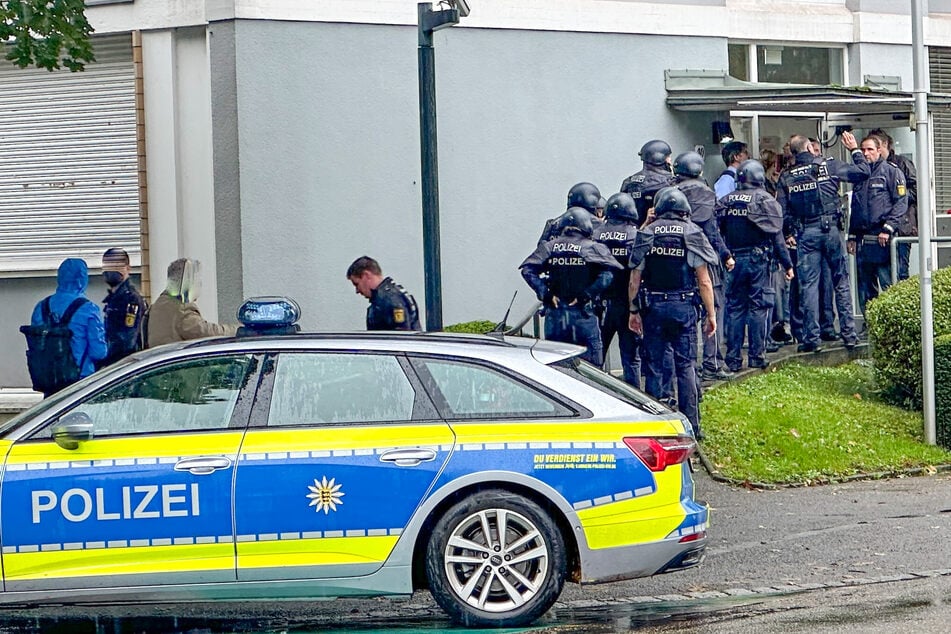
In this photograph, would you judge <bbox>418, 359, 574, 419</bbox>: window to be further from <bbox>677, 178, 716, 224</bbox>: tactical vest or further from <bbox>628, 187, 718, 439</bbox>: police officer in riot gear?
<bbox>677, 178, 716, 224</bbox>: tactical vest

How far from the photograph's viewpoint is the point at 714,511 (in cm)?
991

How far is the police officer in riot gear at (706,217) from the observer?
1251cm

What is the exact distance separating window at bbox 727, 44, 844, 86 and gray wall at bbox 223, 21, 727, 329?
3.73ft

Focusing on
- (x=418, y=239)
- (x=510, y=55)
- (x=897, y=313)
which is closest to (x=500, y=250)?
(x=418, y=239)

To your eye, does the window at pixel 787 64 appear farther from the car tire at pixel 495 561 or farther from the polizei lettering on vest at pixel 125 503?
the polizei lettering on vest at pixel 125 503

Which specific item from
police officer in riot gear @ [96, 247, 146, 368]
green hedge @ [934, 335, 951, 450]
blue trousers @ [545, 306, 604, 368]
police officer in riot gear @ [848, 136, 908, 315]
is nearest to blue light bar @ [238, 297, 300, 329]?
police officer in riot gear @ [96, 247, 146, 368]

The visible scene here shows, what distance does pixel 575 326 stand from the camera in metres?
11.4

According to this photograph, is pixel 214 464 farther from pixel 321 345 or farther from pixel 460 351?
pixel 460 351

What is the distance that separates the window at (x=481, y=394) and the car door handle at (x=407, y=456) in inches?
9.0

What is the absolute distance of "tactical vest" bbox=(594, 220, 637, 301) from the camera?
11.6 m

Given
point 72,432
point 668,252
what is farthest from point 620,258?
point 72,432

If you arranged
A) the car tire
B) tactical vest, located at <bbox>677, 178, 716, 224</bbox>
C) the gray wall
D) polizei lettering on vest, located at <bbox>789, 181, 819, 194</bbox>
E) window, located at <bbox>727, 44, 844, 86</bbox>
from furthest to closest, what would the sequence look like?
window, located at <bbox>727, 44, 844, 86</bbox> < polizei lettering on vest, located at <bbox>789, 181, 819, 194</bbox> < the gray wall < tactical vest, located at <bbox>677, 178, 716, 224</bbox> < the car tire

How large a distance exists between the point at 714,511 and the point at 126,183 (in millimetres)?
6420

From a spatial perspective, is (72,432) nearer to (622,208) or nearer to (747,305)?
(622,208)
